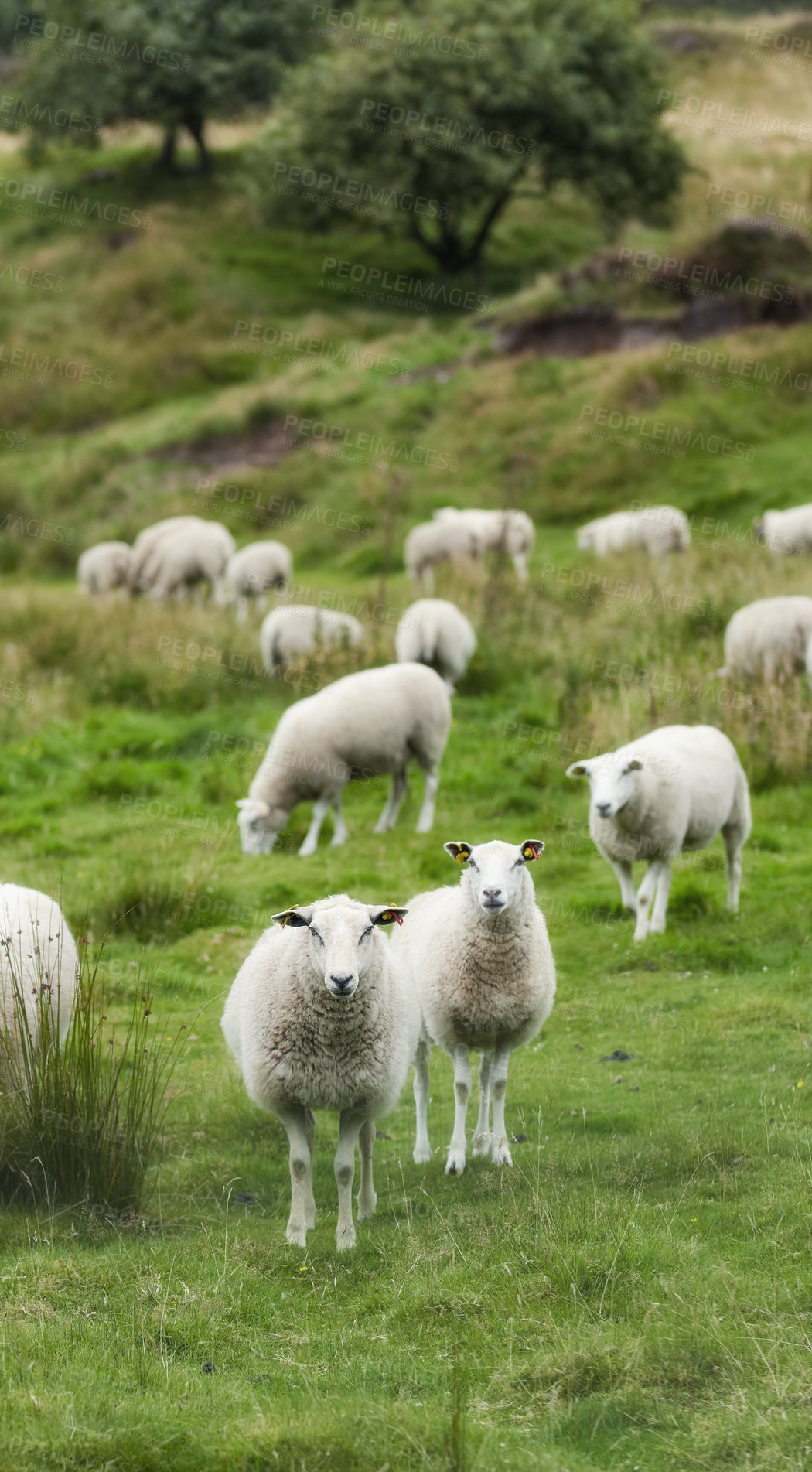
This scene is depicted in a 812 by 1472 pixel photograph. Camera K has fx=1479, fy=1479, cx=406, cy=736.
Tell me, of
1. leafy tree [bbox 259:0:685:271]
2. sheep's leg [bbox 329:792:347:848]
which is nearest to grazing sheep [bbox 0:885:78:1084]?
sheep's leg [bbox 329:792:347:848]

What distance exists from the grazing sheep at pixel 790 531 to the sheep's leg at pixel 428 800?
817 cm

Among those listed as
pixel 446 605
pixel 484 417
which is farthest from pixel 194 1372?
pixel 484 417

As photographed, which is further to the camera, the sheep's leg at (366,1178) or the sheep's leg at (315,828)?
the sheep's leg at (315,828)

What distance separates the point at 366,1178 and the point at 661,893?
4340 millimetres

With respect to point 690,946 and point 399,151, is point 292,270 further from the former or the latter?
point 690,946

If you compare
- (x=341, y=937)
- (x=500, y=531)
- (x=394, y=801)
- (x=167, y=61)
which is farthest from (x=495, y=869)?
(x=167, y=61)

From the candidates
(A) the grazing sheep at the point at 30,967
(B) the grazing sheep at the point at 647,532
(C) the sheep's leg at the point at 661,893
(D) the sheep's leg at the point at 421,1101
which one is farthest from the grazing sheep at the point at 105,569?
(D) the sheep's leg at the point at 421,1101

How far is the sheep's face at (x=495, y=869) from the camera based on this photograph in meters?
6.80

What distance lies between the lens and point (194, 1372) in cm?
494

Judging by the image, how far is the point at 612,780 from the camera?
9695 millimetres

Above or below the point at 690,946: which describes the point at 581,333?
below

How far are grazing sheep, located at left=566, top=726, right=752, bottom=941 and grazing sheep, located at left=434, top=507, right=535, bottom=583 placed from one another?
32.2 ft

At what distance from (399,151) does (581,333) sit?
9460 millimetres

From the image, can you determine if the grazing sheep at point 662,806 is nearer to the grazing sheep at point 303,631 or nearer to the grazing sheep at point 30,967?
the grazing sheep at point 30,967
